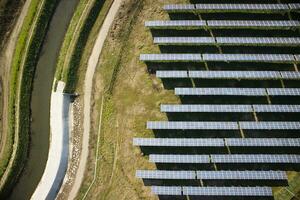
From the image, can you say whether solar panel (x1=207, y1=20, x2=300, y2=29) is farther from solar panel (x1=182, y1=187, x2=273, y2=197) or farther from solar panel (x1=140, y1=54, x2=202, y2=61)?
solar panel (x1=182, y1=187, x2=273, y2=197)

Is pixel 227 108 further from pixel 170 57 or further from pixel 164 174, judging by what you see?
pixel 164 174

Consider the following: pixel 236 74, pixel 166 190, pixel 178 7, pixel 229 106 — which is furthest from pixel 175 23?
pixel 166 190

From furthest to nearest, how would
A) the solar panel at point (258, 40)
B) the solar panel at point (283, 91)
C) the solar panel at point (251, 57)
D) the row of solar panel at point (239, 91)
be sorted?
1. the solar panel at point (258, 40)
2. the solar panel at point (251, 57)
3. the row of solar panel at point (239, 91)
4. the solar panel at point (283, 91)

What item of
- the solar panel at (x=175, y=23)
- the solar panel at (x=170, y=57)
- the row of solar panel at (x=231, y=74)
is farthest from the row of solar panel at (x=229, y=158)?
the solar panel at (x=175, y=23)

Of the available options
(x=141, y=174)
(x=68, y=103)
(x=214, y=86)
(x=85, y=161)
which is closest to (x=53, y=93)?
(x=68, y=103)

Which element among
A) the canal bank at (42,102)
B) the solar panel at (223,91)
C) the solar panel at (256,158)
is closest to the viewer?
the solar panel at (256,158)

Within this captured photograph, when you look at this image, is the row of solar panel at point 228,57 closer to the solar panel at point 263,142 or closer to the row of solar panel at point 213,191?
the solar panel at point 263,142
